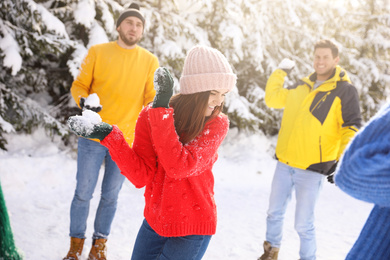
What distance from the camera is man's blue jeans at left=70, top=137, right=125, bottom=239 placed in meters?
3.05

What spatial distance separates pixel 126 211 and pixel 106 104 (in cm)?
245

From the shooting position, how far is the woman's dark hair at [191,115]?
74.6 inches

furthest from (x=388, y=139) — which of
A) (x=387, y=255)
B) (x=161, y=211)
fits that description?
(x=161, y=211)

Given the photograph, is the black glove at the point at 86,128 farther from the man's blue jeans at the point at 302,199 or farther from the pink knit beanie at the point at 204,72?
the man's blue jeans at the point at 302,199

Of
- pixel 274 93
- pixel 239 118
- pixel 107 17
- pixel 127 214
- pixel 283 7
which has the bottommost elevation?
pixel 127 214

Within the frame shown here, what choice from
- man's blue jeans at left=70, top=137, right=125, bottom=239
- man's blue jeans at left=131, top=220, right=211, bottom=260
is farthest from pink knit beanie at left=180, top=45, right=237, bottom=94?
man's blue jeans at left=70, top=137, right=125, bottom=239

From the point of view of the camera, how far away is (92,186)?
314 cm

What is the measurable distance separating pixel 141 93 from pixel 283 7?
24.3 feet

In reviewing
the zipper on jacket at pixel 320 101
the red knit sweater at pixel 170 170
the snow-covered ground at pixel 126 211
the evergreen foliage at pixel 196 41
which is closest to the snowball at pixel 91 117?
the red knit sweater at pixel 170 170

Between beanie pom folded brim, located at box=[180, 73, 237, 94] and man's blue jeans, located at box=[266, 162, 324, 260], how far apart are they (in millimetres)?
1826

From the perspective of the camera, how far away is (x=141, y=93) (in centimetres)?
328

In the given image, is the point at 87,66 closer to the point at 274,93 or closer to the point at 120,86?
the point at 120,86

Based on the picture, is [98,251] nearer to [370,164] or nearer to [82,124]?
[82,124]

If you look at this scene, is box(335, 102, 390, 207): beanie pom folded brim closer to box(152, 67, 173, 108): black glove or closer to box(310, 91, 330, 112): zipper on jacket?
box(152, 67, 173, 108): black glove
